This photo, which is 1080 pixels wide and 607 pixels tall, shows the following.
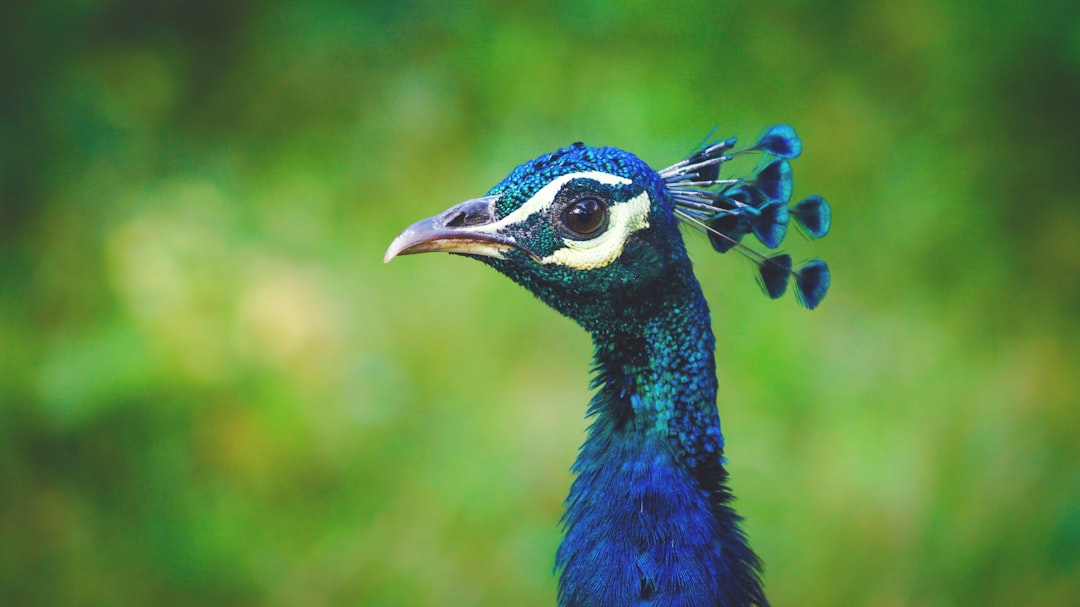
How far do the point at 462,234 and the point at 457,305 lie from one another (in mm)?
1562

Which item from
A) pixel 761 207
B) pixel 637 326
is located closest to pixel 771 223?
pixel 761 207

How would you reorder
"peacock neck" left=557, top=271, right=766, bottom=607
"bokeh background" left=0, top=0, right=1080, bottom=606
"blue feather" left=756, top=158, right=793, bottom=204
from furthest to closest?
"bokeh background" left=0, top=0, right=1080, bottom=606 < "blue feather" left=756, top=158, right=793, bottom=204 < "peacock neck" left=557, top=271, right=766, bottom=607

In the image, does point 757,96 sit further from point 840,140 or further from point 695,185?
point 695,185

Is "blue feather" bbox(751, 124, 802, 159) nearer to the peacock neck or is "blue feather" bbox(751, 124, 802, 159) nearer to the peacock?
the peacock

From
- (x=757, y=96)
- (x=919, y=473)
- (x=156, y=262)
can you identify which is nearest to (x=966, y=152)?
(x=757, y=96)

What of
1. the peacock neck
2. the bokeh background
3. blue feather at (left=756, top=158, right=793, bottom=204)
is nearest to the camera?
the peacock neck

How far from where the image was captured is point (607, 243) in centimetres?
126

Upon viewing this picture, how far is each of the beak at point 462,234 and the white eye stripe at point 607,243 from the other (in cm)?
7

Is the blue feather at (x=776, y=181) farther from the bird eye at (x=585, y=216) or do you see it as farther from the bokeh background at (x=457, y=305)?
the bokeh background at (x=457, y=305)

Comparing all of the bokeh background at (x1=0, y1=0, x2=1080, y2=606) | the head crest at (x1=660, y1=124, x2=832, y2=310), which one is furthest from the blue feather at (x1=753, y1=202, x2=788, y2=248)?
the bokeh background at (x1=0, y1=0, x2=1080, y2=606)

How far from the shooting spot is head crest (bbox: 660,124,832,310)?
1328 mm

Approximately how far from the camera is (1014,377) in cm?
275

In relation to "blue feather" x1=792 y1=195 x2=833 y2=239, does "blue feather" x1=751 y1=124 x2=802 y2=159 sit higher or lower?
higher

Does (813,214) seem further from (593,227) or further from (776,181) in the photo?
(593,227)
